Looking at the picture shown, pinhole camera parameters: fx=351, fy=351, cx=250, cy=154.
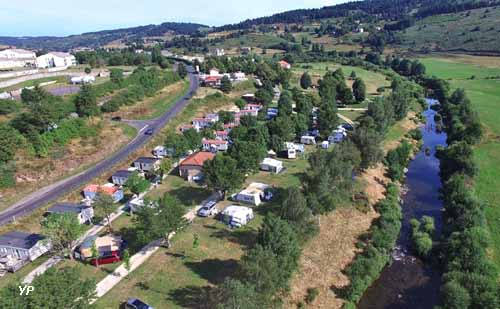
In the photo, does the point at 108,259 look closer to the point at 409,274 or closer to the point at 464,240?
the point at 409,274

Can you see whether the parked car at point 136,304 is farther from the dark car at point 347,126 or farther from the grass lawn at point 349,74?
the grass lawn at point 349,74

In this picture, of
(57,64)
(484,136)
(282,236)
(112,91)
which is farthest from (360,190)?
(57,64)

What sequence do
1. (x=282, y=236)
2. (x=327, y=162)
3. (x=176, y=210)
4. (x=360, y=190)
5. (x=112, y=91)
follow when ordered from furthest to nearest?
1. (x=112, y=91)
2. (x=360, y=190)
3. (x=327, y=162)
4. (x=176, y=210)
5. (x=282, y=236)

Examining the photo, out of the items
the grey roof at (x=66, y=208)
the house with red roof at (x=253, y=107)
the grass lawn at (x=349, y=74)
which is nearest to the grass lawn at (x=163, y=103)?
the house with red roof at (x=253, y=107)

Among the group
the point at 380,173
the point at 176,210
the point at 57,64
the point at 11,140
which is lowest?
the point at 380,173

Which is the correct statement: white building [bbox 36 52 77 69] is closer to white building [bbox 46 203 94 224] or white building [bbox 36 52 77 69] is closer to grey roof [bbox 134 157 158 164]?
grey roof [bbox 134 157 158 164]

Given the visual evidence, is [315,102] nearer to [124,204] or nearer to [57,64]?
[124,204]

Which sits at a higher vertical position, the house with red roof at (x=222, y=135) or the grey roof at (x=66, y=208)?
the house with red roof at (x=222, y=135)

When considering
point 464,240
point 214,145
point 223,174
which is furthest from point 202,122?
point 464,240
